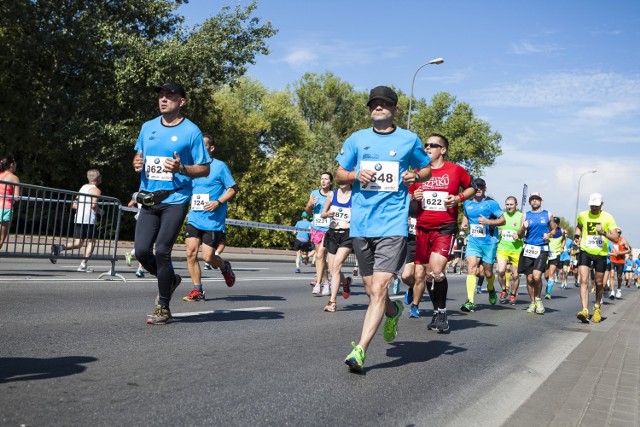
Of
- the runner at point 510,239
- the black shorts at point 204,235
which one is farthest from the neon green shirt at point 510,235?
the black shorts at point 204,235

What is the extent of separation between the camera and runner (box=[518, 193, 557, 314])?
1279cm

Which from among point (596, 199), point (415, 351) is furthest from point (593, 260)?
point (415, 351)

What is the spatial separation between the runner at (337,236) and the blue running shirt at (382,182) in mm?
3911

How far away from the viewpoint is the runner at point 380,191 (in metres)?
5.27

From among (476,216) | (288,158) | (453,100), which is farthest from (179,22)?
(453,100)

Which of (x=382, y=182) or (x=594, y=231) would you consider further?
(x=594, y=231)

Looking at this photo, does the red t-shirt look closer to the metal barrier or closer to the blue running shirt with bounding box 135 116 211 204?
the blue running shirt with bounding box 135 116 211 204

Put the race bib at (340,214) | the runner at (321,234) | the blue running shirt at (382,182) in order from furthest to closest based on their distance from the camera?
the runner at (321,234), the race bib at (340,214), the blue running shirt at (382,182)

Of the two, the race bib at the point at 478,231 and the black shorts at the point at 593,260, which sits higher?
the race bib at the point at 478,231

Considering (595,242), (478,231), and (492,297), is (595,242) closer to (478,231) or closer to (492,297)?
(478,231)

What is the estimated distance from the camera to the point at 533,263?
42.6 feet

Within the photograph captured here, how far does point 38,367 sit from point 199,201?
485 centimetres

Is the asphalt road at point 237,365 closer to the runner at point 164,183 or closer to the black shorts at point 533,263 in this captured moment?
the runner at point 164,183

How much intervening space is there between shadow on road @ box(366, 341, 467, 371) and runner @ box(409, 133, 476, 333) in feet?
2.84
